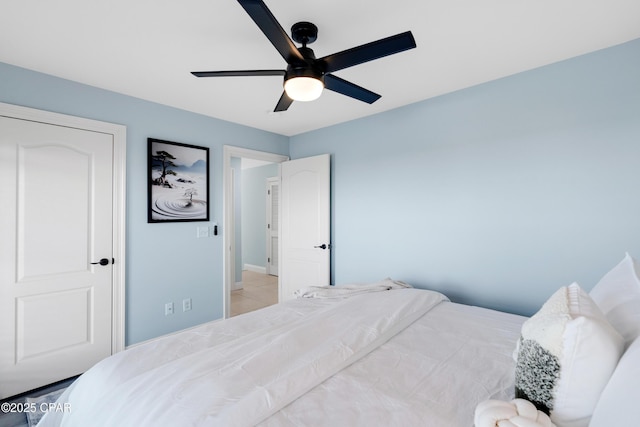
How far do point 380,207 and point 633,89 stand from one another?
2.01m

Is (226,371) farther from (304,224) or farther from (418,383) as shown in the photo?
(304,224)

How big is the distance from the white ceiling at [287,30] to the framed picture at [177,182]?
602 mm

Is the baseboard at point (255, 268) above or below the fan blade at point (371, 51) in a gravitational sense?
below

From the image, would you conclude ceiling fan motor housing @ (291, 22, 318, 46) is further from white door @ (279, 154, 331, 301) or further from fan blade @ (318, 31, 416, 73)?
white door @ (279, 154, 331, 301)

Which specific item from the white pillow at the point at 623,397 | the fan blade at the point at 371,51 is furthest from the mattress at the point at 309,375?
the fan blade at the point at 371,51

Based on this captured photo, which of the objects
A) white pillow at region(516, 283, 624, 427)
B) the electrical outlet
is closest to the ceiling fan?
white pillow at region(516, 283, 624, 427)

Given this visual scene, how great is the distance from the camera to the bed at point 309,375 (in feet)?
3.09

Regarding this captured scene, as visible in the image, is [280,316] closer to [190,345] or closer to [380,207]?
[190,345]

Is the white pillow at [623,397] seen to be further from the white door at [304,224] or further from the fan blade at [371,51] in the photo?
the white door at [304,224]

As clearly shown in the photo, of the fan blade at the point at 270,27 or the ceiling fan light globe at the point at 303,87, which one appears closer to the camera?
the fan blade at the point at 270,27

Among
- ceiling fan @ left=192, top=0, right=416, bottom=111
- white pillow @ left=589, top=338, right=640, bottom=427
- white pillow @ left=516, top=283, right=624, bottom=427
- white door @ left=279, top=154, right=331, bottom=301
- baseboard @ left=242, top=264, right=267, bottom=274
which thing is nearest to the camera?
white pillow @ left=589, top=338, right=640, bottom=427

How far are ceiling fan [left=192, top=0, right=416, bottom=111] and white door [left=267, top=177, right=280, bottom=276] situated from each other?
14.7 ft

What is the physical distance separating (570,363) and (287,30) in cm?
199

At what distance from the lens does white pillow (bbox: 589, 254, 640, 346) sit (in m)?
0.92
